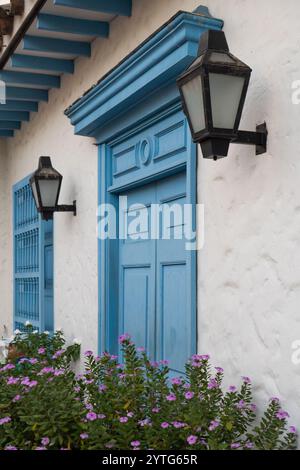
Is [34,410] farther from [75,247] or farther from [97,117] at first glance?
[75,247]

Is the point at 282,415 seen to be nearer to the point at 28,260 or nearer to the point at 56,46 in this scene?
the point at 56,46

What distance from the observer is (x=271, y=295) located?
8.66ft

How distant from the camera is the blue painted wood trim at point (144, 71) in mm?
3045

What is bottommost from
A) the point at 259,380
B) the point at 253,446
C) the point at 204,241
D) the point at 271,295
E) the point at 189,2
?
the point at 253,446

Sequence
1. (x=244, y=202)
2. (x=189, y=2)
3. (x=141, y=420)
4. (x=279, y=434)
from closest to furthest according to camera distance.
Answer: (x=279, y=434) < (x=141, y=420) < (x=244, y=202) < (x=189, y=2)

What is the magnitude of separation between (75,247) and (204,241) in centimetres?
211

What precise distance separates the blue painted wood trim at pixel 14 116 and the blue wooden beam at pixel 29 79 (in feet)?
3.71

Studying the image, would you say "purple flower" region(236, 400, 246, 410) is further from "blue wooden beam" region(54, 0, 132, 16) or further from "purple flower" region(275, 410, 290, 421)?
"blue wooden beam" region(54, 0, 132, 16)

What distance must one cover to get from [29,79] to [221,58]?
334 cm

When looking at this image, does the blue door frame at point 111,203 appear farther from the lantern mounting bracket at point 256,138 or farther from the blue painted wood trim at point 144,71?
the lantern mounting bracket at point 256,138

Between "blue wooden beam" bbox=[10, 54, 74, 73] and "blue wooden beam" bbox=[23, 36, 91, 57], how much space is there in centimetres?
32

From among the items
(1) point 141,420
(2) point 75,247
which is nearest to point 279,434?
(1) point 141,420

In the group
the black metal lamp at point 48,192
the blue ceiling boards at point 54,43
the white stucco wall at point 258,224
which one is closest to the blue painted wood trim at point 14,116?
the blue ceiling boards at point 54,43

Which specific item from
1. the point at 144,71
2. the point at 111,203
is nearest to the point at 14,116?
A: the point at 111,203
